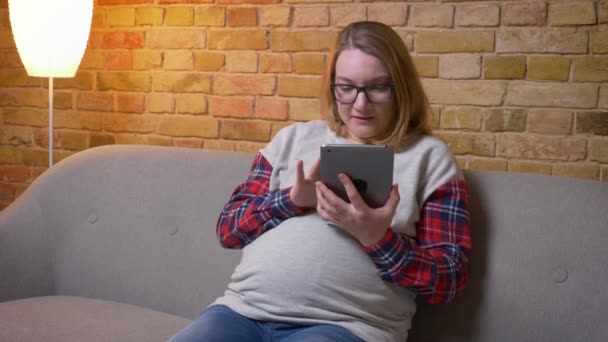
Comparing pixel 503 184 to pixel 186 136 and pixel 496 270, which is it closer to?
pixel 496 270

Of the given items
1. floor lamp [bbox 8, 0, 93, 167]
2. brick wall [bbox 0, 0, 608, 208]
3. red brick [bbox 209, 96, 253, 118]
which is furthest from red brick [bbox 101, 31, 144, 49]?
red brick [bbox 209, 96, 253, 118]

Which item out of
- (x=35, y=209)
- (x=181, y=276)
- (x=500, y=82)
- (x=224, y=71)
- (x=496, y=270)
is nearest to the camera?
(x=496, y=270)

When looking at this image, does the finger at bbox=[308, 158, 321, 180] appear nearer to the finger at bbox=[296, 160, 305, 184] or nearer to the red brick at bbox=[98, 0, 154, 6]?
the finger at bbox=[296, 160, 305, 184]

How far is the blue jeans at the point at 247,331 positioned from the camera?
156 cm

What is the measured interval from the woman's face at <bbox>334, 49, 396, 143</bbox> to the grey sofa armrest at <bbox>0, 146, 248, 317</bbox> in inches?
20.5

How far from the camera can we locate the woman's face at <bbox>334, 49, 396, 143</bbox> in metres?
1.74

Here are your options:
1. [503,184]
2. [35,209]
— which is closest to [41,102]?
[35,209]

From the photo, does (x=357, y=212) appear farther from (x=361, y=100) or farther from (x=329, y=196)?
(x=361, y=100)

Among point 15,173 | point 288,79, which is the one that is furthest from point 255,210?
point 15,173

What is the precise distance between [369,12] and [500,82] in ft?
1.69

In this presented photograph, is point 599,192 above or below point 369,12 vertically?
below

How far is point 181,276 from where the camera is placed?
7.17 feet

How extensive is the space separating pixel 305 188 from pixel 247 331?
33 cm

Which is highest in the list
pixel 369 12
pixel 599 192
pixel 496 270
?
pixel 369 12
